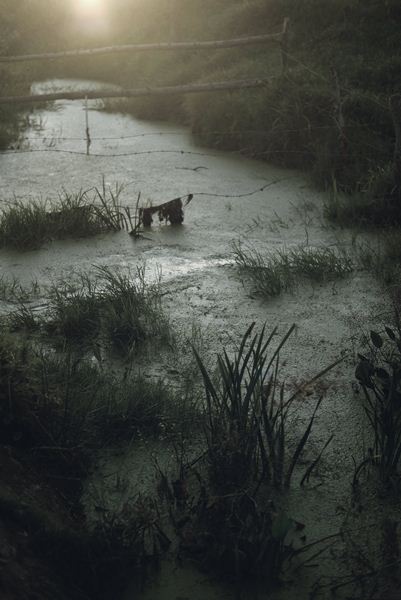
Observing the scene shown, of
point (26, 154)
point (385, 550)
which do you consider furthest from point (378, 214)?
point (26, 154)

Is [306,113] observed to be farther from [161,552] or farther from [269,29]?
[161,552]

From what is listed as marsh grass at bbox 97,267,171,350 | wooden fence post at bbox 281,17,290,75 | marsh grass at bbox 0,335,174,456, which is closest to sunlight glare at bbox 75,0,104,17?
wooden fence post at bbox 281,17,290,75

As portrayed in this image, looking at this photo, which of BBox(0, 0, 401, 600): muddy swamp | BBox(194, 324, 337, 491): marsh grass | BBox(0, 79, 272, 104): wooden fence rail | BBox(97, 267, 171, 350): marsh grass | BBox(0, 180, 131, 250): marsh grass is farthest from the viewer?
BBox(0, 79, 272, 104): wooden fence rail

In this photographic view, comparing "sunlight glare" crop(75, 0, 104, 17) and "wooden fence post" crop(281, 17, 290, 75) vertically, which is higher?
"sunlight glare" crop(75, 0, 104, 17)

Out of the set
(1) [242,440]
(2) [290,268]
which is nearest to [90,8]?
(2) [290,268]

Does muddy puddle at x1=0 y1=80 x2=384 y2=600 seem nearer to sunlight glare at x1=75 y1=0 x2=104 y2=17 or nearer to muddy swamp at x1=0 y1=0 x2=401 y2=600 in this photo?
muddy swamp at x1=0 y1=0 x2=401 y2=600

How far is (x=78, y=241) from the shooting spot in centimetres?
392

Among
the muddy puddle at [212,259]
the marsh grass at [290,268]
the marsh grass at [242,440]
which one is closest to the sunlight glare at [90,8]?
the muddy puddle at [212,259]

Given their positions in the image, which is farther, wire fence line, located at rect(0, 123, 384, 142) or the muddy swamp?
wire fence line, located at rect(0, 123, 384, 142)

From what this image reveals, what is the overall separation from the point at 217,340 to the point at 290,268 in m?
0.77

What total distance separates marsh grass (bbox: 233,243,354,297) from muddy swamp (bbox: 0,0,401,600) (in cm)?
1

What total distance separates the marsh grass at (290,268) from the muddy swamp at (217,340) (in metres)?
0.01

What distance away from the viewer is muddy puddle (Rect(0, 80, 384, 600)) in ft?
6.28

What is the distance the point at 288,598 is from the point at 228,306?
169 centimetres
